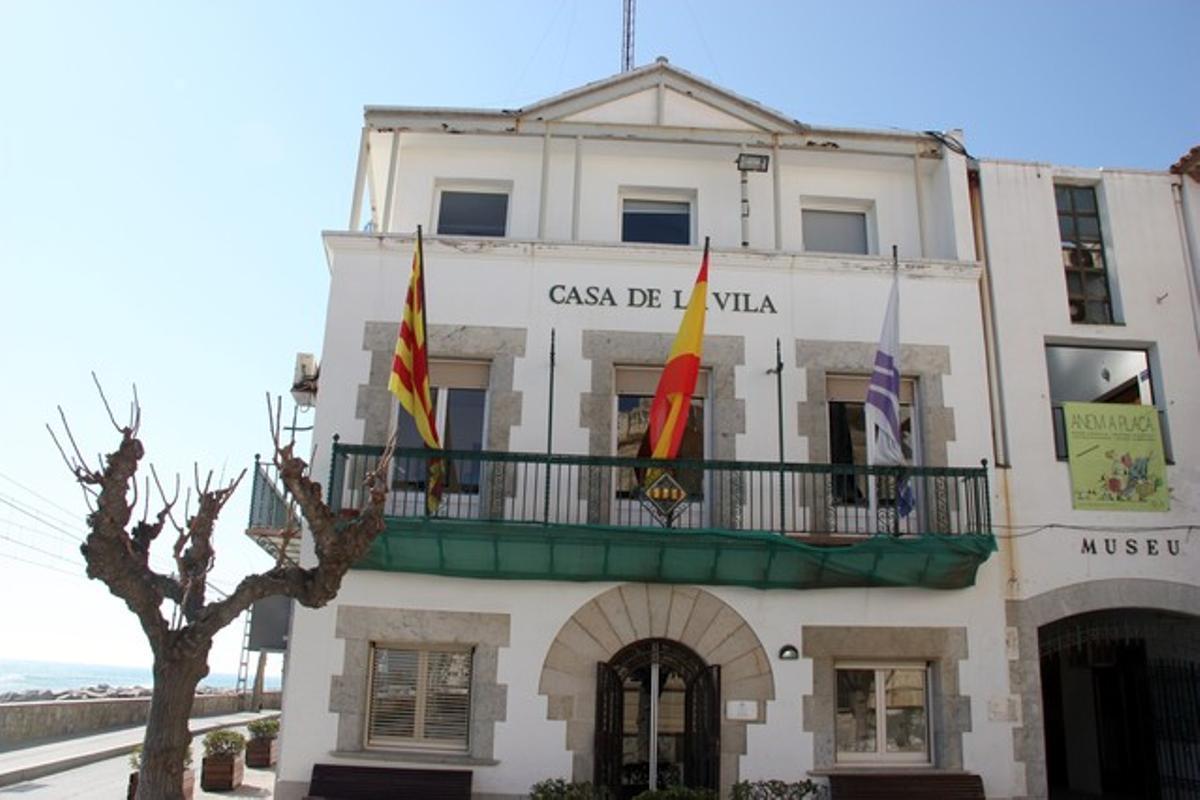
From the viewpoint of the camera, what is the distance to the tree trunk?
26.9 feet

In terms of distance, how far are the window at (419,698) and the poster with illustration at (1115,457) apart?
736 cm

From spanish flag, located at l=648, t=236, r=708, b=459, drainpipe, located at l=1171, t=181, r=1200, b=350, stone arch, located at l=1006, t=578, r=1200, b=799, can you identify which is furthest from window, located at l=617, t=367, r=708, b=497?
drainpipe, located at l=1171, t=181, r=1200, b=350

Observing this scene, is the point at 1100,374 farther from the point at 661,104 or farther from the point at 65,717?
the point at 65,717

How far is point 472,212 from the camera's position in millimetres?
14141

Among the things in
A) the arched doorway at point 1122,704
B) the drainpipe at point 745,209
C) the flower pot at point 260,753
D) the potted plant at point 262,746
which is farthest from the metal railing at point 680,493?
the flower pot at point 260,753

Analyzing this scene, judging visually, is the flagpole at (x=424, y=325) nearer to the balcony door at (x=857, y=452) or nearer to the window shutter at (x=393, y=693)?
the window shutter at (x=393, y=693)

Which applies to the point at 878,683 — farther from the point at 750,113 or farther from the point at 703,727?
the point at 750,113

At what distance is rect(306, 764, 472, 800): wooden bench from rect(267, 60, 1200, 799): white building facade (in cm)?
22

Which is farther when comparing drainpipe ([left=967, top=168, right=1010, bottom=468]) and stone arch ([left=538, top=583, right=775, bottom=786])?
drainpipe ([left=967, top=168, right=1010, bottom=468])

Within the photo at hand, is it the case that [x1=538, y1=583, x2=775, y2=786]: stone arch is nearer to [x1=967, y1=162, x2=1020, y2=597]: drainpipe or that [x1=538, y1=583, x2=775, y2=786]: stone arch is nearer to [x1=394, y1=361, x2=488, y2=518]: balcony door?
[x1=394, y1=361, x2=488, y2=518]: balcony door

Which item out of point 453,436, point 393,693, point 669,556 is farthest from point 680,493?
point 393,693

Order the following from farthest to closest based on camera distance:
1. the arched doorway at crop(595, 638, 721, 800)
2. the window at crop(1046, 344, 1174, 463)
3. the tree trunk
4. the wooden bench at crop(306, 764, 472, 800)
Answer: the window at crop(1046, 344, 1174, 463) < the arched doorway at crop(595, 638, 721, 800) < the wooden bench at crop(306, 764, 472, 800) < the tree trunk

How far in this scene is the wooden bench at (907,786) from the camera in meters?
11.2

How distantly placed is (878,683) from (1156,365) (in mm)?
5298
